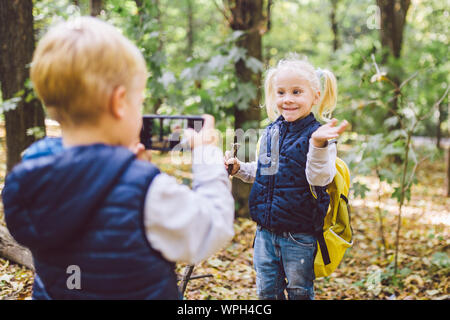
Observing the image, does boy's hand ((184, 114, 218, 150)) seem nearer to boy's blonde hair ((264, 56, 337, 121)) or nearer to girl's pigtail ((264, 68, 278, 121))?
boy's blonde hair ((264, 56, 337, 121))

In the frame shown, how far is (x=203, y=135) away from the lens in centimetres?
128

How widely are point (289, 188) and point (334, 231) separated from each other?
398 mm

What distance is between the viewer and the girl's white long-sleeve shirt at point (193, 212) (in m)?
1.06

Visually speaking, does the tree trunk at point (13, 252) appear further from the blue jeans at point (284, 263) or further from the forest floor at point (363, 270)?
the blue jeans at point (284, 263)

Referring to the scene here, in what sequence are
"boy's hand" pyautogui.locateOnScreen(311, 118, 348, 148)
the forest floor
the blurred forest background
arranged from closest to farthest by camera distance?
→ "boy's hand" pyautogui.locateOnScreen(311, 118, 348, 148)
the forest floor
the blurred forest background

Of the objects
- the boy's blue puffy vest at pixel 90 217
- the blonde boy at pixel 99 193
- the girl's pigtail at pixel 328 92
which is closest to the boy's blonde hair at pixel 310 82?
the girl's pigtail at pixel 328 92

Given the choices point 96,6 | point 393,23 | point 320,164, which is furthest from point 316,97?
point 393,23

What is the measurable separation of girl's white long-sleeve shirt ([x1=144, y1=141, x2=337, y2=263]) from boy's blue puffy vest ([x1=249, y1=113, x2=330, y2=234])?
2.89 feet

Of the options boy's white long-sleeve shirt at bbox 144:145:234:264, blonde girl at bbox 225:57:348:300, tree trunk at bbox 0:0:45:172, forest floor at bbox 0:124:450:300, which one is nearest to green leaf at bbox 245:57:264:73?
forest floor at bbox 0:124:450:300

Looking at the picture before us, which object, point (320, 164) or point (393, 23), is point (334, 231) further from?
point (393, 23)

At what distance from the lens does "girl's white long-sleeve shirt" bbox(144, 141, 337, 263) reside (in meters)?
1.06

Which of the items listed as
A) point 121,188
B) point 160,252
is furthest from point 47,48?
point 160,252
